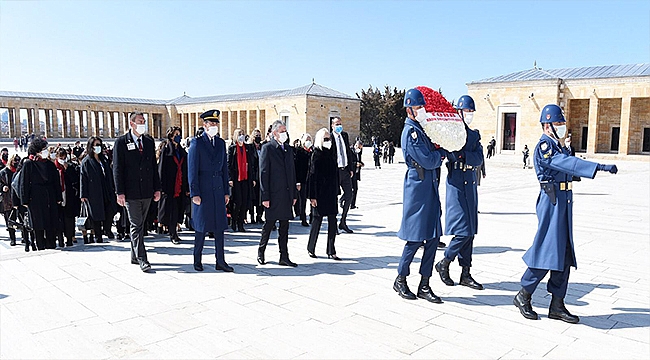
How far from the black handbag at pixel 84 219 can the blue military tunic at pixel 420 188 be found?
198 inches

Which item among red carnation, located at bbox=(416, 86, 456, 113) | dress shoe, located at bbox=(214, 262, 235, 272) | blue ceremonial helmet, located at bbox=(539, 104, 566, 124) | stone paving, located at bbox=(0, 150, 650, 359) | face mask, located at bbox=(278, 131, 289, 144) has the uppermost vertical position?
red carnation, located at bbox=(416, 86, 456, 113)

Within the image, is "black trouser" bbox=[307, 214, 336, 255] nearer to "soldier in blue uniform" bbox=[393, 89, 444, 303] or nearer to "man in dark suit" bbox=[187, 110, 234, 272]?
"man in dark suit" bbox=[187, 110, 234, 272]

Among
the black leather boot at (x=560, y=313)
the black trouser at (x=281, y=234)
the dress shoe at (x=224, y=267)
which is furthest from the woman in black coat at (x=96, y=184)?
the black leather boot at (x=560, y=313)

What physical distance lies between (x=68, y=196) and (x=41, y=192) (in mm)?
543

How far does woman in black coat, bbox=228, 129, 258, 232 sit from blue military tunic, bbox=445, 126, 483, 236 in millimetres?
4429

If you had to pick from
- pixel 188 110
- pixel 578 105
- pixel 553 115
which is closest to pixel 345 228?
pixel 553 115

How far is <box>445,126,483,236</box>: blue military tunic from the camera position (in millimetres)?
5039

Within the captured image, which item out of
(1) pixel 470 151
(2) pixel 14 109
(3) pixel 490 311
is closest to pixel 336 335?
(3) pixel 490 311

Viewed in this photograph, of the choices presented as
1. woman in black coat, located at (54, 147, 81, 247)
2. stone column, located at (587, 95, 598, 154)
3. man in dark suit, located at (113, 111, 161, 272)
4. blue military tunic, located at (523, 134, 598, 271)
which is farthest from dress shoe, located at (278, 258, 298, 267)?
stone column, located at (587, 95, 598, 154)

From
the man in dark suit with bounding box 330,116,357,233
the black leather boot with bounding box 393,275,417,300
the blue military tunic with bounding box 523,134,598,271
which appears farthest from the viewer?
the man in dark suit with bounding box 330,116,357,233

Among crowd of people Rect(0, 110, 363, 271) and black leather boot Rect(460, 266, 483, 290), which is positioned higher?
crowd of people Rect(0, 110, 363, 271)

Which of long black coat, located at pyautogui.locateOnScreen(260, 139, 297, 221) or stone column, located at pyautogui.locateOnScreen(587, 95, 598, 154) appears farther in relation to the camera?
stone column, located at pyautogui.locateOnScreen(587, 95, 598, 154)

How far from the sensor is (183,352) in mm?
3576

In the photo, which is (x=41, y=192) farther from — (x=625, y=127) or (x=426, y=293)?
(x=625, y=127)
